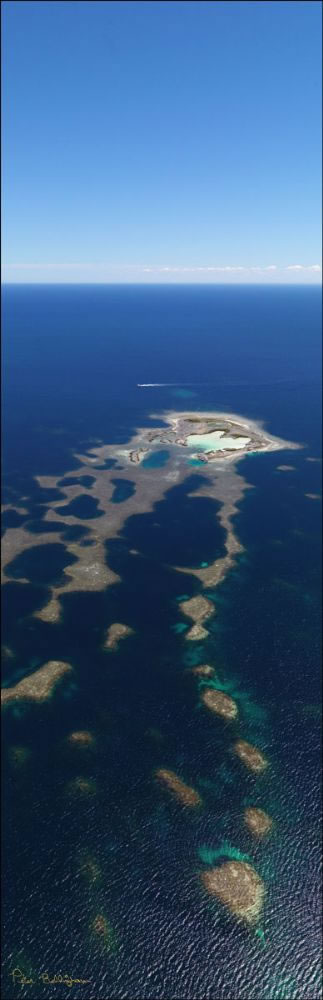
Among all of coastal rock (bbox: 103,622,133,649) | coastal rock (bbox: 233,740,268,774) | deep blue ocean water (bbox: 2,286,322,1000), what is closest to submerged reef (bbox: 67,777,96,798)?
deep blue ocean water (bbox: 2,286,322,1000)

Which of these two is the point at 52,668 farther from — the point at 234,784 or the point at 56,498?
the point at 56,498

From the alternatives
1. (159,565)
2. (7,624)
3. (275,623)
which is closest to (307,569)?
(275,623)

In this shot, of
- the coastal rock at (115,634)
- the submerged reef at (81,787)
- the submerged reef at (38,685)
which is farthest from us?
the coastal rock at (115,634)

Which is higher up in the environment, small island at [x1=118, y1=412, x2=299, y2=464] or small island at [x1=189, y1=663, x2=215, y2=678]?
small island at [x1=118, y1=412, x2=299, y2=464]

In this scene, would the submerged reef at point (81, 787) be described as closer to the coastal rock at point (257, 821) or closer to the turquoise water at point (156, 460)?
the coastal rock at point (257, 821)

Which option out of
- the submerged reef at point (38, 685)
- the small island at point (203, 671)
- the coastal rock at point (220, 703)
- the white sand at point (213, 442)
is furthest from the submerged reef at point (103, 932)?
the white sand at point (213, 442)

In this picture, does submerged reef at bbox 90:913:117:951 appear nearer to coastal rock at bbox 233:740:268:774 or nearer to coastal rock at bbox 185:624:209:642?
coastal rock at bbox 233:740:268:774
